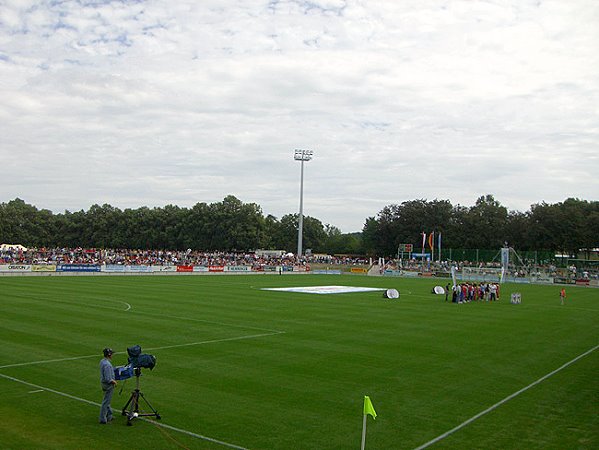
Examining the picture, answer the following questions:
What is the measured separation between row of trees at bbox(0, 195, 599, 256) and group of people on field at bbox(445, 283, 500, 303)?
6410 cm

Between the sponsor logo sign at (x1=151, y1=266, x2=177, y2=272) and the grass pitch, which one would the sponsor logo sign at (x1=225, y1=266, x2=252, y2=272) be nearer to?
the sponsor logo sign at (x1=151, y1=266, x2=177, y2=272)

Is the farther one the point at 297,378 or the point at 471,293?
the point at 471,293

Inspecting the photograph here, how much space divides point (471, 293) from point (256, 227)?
272 feet

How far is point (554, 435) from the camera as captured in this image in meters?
11.5

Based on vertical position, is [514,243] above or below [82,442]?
above

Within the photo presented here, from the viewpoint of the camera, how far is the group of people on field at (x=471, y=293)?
39906 millimetres

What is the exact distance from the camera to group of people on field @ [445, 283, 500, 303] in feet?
131

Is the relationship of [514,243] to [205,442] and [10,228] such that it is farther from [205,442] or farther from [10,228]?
[205,442]

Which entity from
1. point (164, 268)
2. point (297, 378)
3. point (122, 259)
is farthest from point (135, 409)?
point (122, 259)

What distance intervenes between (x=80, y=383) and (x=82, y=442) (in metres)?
4.41

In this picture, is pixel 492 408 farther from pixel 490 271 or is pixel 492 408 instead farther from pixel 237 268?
pixel 490 271

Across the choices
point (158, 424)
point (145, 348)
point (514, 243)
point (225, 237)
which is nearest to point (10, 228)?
point (225, 237)

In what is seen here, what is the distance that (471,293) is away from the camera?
41.8 metres

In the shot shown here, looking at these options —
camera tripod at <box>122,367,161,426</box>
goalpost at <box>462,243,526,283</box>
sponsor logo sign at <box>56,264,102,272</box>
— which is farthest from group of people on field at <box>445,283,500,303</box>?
sponsor logo sign at <box>56,264,102,272</box>
